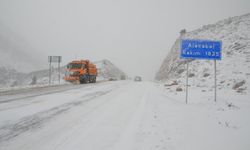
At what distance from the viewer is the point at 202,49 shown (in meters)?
10.5

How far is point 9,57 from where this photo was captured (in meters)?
85.6

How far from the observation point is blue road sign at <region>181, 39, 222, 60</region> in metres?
10.2

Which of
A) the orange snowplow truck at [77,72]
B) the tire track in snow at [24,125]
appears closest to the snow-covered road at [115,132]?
the tire track in snow at [24,125]

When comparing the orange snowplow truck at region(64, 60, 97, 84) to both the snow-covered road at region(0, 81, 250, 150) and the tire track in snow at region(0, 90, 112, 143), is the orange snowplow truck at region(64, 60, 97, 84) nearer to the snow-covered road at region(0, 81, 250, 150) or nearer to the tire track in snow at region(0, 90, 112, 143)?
the snow-covered road at region(0, 81, 250, 150)

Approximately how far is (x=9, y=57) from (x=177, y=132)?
103949 millimetres

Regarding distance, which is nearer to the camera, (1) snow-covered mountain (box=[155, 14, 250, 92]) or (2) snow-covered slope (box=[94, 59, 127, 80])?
(1) snow-covered mountain (box=[155, 14, 250, 92])

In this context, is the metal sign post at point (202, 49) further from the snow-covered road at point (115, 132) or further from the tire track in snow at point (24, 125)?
the tire track in snow at point (24, 125)

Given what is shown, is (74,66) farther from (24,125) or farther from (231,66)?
(231,66)

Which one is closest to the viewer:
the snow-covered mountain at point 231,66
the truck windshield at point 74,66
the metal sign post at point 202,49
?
the metal sign post at point 202,49

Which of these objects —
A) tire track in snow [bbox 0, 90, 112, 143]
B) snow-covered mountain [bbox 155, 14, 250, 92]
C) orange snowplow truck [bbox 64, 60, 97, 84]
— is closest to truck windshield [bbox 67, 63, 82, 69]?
orange snowplow truck [bbox 64, 60, 97, 84]

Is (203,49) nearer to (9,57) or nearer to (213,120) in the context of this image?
(213,120)

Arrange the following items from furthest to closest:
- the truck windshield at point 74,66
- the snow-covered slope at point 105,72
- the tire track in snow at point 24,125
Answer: the snow-covered slope at point 105,72, the truck windshield at point 74,66, the tire track in snow at point 24,125

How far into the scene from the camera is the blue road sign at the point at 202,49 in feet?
33.6

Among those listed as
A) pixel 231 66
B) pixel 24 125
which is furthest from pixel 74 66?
pixel 231 66
